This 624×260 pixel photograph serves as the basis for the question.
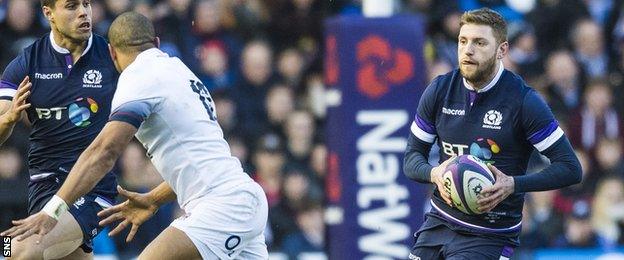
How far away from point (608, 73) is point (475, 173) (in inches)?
303

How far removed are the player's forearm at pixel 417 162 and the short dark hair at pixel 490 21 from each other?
0.84 meters

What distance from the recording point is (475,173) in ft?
26.5

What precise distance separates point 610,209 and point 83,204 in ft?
23.5

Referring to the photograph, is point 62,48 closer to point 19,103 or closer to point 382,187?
point 19,103

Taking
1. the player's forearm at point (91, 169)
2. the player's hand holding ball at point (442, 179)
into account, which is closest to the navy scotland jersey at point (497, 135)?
the player's hand holding ball at point (442, 179)

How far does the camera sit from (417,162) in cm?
859

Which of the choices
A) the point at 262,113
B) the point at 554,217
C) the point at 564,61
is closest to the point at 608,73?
the point at 564,61

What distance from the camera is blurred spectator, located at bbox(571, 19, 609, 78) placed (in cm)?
1497

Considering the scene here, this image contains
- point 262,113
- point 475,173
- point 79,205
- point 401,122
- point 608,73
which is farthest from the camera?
point 608,73

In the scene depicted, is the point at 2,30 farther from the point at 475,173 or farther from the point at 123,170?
the point at 475,173

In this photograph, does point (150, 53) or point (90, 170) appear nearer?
point (90, 170)

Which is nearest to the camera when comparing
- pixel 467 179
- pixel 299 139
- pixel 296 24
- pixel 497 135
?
pixel 467 179

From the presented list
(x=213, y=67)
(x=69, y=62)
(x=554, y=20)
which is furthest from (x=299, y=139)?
(x=69, y=62)

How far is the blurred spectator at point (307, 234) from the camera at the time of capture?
13578 mm
